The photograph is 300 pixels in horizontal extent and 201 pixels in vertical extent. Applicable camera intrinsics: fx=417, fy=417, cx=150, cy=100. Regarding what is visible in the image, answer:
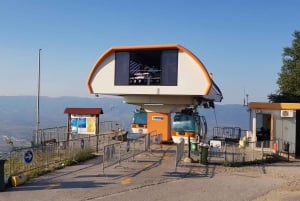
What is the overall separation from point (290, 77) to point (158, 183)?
28.7 metres

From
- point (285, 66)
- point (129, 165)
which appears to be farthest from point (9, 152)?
point (285, 66)

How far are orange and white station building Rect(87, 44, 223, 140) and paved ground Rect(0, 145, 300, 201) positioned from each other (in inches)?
235

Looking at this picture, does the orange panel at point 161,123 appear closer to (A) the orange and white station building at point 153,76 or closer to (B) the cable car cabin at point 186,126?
(B) the cable car cabin at point 186,126

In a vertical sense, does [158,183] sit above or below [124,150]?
below

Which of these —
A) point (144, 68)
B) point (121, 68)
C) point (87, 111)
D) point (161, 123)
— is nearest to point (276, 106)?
point (161, 123)

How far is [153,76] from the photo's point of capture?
24578mm

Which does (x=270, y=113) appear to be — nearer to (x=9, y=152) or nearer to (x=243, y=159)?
(x=243, y=159)

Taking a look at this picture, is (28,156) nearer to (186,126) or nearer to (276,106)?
(186,126)

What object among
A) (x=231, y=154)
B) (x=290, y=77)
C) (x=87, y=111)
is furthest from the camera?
(x=290, y=77)

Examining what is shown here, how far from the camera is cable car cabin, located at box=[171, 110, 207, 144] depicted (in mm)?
26766

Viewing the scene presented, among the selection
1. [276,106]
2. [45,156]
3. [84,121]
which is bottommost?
[45,156]

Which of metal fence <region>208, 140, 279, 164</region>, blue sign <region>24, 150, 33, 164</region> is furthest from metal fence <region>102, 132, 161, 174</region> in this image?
metal fence <region>208, 140, 279, 164</region>

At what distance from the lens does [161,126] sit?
2803 cm

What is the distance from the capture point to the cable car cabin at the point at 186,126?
26766 millimetres
